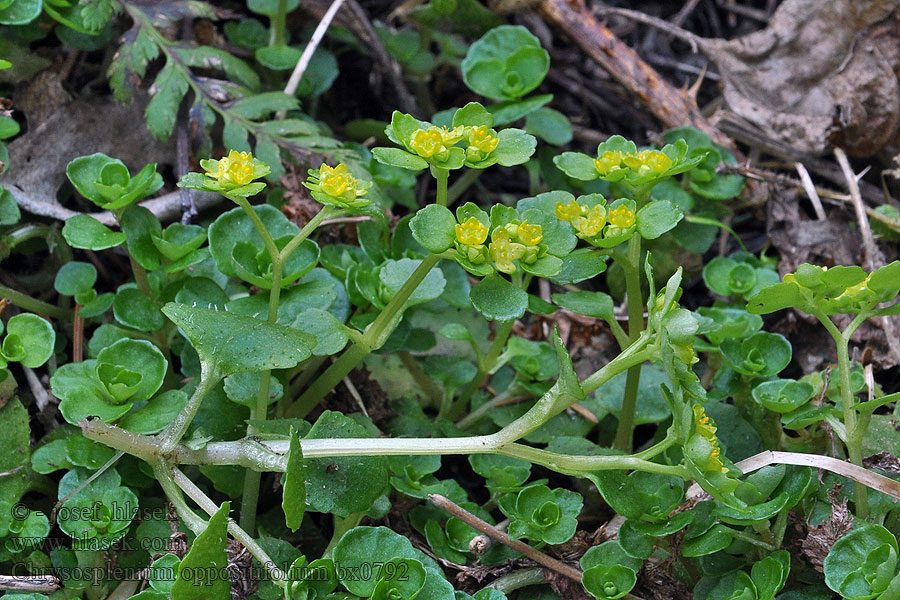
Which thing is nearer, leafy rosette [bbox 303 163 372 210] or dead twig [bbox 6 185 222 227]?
leafy rosette [bbox 303 163 372 210]

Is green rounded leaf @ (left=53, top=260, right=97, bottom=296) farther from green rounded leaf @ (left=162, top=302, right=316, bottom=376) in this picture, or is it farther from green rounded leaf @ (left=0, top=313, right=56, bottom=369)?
green rounded leaf @ (left=162, top=302, right=316, bottom=376)

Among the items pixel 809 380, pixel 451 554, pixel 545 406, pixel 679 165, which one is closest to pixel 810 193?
pixel 809 380

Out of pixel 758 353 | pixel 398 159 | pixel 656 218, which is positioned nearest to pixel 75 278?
pixel 398 159

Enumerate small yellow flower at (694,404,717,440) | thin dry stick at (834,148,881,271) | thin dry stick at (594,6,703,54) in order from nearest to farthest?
1. small yellow flower at (694,404,717,440)
2. thin dry stick at (834,148,881,271)
3. thin dry stick at (594,6,703,54)

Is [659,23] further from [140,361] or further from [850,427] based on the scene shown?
[140,361]

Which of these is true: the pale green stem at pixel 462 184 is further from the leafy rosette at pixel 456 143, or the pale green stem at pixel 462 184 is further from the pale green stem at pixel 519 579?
the pale green stem at pixel 519 579

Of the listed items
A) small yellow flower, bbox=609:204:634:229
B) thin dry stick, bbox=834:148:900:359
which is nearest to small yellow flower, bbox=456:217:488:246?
small yellow flower, bbox=609:204:634:229

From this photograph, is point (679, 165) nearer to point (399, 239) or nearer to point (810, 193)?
point (399, 239)
